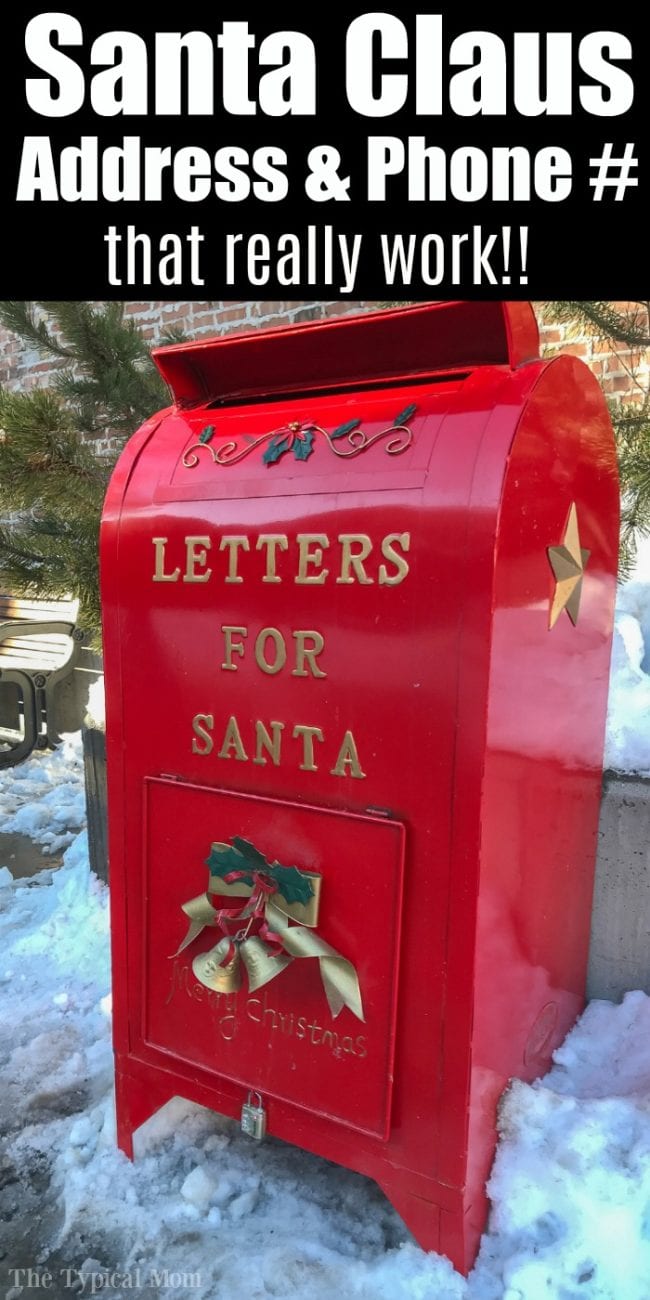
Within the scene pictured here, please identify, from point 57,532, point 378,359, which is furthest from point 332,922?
point 57,532

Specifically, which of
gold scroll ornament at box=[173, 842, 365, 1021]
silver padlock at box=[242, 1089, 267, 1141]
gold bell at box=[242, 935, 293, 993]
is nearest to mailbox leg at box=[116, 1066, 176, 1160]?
silver padlock at box=[242, 1089, 267, 1141]

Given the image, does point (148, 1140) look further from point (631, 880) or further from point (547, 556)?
point (547, 556)

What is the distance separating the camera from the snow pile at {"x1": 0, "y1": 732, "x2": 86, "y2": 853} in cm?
358

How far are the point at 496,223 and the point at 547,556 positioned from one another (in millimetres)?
1024

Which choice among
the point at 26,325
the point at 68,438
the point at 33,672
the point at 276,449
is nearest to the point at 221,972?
the point at 276,449

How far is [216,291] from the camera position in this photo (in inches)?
85.6

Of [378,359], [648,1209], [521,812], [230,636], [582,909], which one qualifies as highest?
[378,359]

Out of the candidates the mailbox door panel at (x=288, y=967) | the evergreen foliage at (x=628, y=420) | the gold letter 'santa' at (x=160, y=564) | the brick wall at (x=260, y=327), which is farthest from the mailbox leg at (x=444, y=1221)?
the brick wall at (x=260, y=327)

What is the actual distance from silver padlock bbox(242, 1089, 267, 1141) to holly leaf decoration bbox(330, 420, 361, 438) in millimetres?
1226

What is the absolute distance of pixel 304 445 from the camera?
1354mm

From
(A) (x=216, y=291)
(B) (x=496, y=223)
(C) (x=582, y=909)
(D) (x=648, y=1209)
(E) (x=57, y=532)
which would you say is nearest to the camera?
(D) (x=648, y=1209)

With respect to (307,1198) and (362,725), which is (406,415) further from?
(307,1198)

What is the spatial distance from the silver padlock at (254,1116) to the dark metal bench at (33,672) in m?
3.32

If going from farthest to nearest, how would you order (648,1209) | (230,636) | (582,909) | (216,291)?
(216,291), (582,909), (230,636), (648,1209)
